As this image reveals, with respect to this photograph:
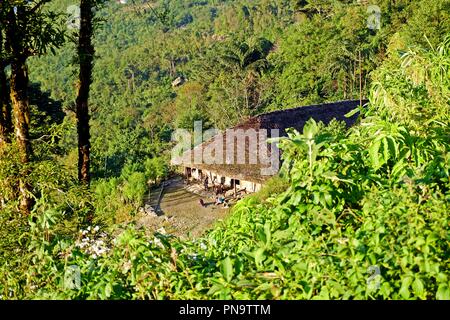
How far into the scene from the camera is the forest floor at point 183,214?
15.8 metres

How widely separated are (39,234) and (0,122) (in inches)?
73.1

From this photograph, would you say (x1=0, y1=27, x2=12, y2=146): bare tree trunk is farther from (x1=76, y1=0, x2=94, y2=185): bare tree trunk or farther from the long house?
the long house

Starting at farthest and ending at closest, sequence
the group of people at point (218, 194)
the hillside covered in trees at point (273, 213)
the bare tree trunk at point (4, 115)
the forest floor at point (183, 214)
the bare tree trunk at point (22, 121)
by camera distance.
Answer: the group of people at point (218, 194) < the forest floor at point (183, 214) < the bare tree trunk at point (4, 115) < the bare tree trunk at point (22, 121) < the hillside covered in trees at point (273, 213)

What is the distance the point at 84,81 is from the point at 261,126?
13151 mm

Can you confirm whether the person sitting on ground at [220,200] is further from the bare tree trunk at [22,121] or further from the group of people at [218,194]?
the bare tree trunk at [22,121]

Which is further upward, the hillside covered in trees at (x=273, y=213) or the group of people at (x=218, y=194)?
the hillside covered in trees at (x=273, y=213)

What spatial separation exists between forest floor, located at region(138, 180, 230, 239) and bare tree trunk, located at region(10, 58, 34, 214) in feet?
35.4

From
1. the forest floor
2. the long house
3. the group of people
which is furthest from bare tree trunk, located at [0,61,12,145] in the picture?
the group of people

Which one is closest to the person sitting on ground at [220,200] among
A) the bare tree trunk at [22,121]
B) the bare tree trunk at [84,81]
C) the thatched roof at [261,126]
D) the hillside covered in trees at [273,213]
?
the thatched roof at [261,126]

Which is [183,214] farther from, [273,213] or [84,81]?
[273,213]

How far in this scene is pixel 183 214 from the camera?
17031 mm

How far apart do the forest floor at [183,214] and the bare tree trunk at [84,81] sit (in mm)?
10054

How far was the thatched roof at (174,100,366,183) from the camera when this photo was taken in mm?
16448

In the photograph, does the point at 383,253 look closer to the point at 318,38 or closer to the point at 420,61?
the point at 420,61
